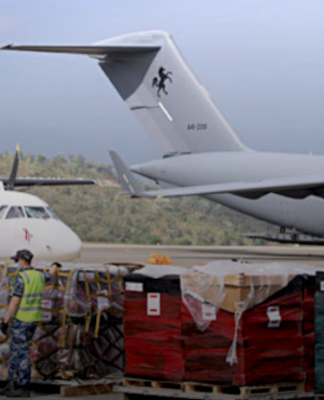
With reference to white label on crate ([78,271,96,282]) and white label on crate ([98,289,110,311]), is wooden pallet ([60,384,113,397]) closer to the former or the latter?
white label on crate ([98,289,110,311])

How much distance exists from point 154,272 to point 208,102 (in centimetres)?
2184

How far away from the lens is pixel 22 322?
945 cm

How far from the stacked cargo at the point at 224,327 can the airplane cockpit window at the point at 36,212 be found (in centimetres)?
690

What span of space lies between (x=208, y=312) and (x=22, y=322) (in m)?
1.94

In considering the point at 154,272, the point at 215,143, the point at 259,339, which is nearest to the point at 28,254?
the point at 154,272

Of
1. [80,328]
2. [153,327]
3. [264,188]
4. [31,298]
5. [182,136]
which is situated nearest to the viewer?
[153,327]

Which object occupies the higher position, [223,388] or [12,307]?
[12,307]

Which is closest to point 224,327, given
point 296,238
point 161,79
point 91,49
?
point 296,238

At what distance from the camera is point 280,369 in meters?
8.70

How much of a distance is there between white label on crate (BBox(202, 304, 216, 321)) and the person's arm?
1.90 m

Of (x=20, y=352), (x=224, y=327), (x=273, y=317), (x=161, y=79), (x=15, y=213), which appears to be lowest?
(x=20, y=352)

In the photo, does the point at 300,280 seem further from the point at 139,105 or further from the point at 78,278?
the point at 139,105

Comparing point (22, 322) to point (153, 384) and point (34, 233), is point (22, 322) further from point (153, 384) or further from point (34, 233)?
point (34, 233)

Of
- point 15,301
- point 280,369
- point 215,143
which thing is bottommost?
point 280,369
